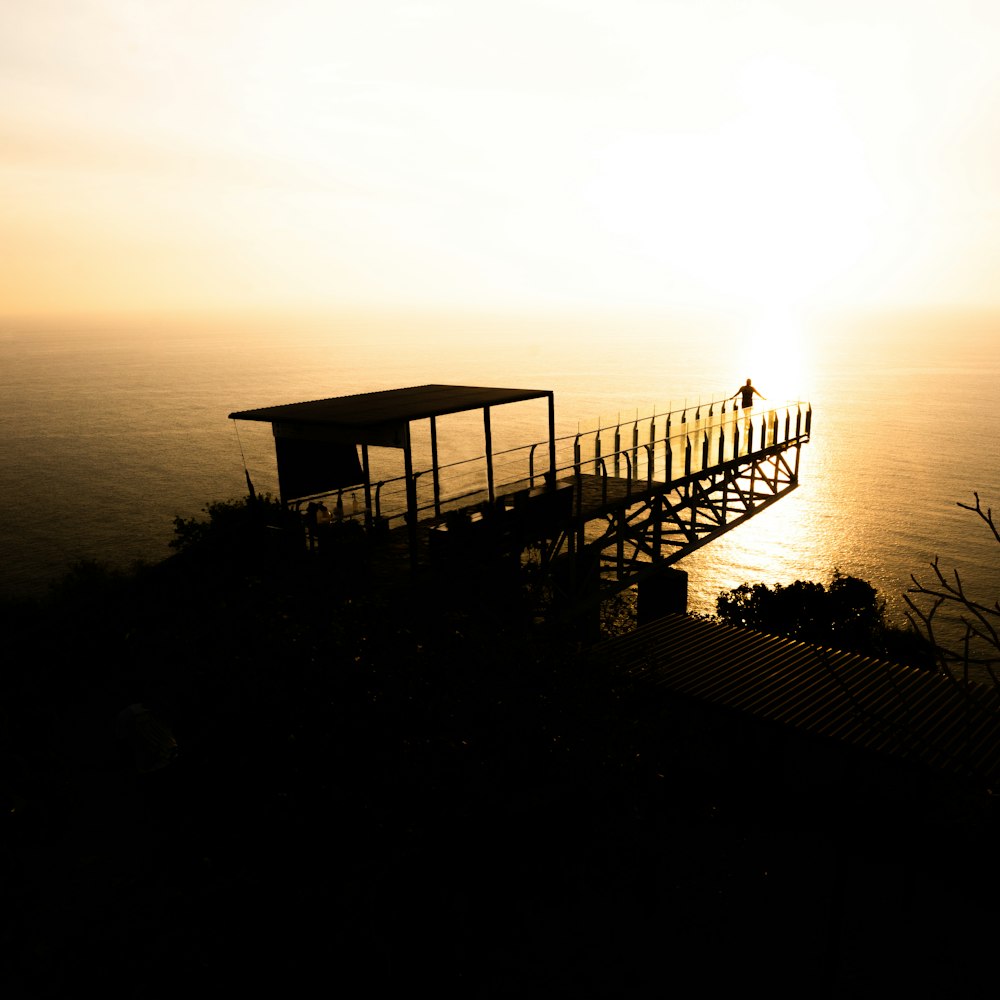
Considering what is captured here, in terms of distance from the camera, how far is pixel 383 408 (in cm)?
1673

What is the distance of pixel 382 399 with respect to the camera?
1883cm

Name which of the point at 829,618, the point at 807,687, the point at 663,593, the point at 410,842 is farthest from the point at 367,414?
the point at 829,618

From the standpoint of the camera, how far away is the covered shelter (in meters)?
15.2

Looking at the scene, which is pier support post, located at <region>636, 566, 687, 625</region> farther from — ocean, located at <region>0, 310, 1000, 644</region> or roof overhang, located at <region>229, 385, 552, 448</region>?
roof overhang, located at <region>229, 385, 552, 448</region>

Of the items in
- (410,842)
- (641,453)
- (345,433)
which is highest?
(345,433)

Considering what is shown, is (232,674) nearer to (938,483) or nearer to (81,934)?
(81,934)

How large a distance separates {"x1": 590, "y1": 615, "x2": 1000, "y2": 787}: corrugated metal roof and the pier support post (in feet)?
21.0

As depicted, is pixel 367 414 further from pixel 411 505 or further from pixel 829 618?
pixel 829 618

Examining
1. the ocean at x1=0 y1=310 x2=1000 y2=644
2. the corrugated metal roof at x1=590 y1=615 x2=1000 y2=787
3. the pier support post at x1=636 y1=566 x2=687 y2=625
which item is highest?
the corrugated metal roof at x1=590 y1=615 x2=1000 y2=787

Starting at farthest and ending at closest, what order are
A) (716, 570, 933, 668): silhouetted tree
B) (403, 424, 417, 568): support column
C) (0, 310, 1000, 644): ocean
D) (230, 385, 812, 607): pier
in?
(0, 310, 1000, 644): ocean, (716, 570, 933, 668): silhouetted tree, (230, 385, 812, 607): pier, (403, 424, 417, 568): support column

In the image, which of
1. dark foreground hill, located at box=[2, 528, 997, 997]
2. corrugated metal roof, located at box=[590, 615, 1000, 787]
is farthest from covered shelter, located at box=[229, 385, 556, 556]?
corrugated metal roof, located at box=[590, 615, 1000, 787]

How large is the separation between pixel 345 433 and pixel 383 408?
1.41 m

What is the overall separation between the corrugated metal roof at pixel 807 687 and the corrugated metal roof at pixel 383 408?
6.16m

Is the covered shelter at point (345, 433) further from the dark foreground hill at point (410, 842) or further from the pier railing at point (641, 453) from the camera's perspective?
the dark foreground hill at point (410, 842)
